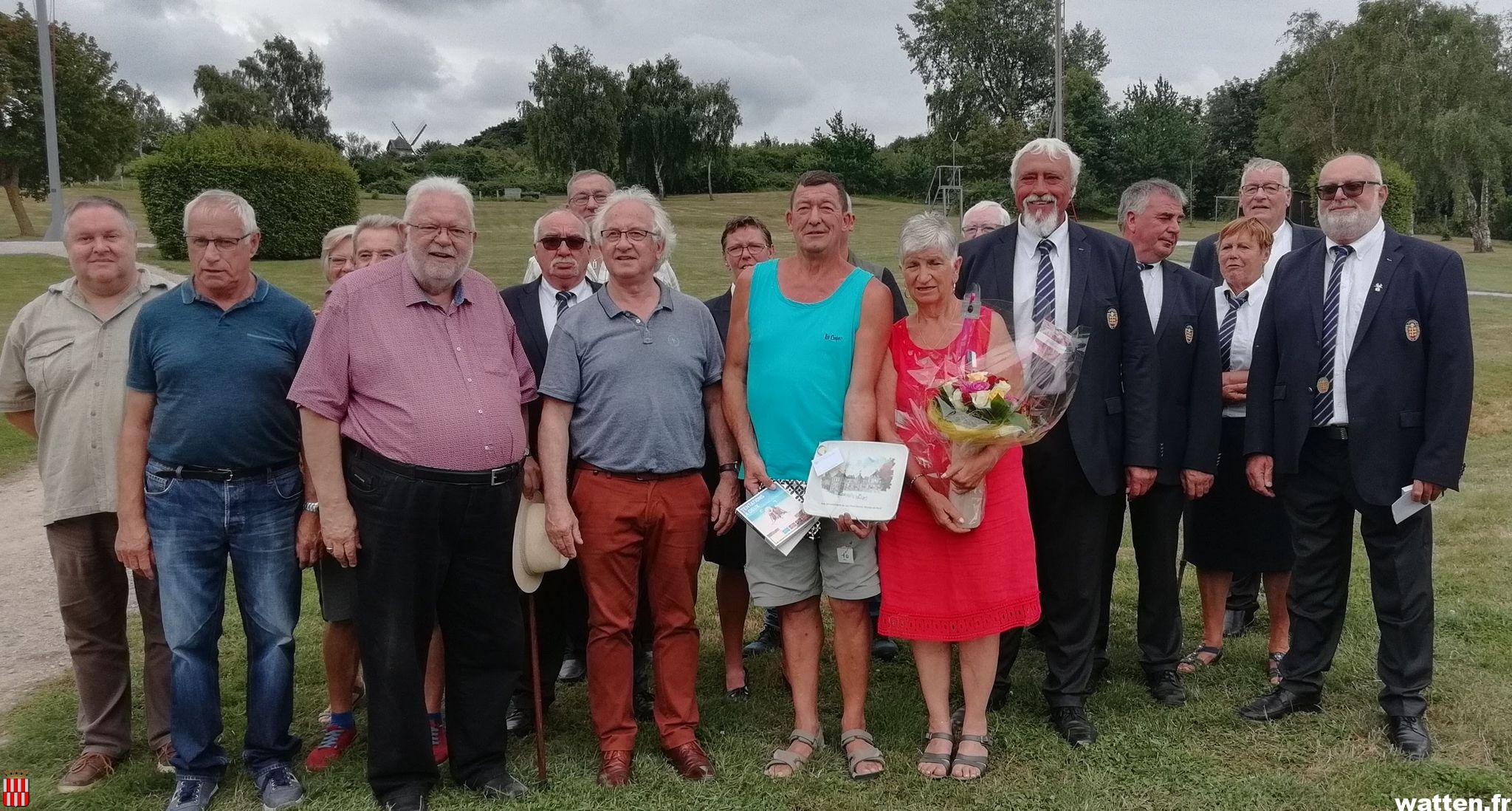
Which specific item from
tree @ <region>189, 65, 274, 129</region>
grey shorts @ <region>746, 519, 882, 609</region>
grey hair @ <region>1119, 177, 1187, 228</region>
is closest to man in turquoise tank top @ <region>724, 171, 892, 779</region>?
grey shorts @ <region>746, 519, 882, 609</region>

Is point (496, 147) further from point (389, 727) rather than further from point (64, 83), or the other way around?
point (389, 727)

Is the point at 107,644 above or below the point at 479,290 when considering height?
below

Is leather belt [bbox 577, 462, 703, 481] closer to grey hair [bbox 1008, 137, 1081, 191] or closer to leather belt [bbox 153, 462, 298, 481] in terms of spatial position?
leather belt [bbox 153, 462, 298, 481]

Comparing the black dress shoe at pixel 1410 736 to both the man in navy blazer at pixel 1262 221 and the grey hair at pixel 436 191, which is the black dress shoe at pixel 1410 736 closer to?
the man in navy blazer at pixel 1262 221

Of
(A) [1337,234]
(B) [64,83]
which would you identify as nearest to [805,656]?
(A) [1337,234]

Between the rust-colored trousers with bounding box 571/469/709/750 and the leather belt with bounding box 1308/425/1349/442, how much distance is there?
259 cm

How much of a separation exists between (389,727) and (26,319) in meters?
2.20

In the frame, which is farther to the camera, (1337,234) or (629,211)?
(1337,234)

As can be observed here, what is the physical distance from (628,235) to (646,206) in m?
0.16

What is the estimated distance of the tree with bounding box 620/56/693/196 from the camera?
51.6 meters

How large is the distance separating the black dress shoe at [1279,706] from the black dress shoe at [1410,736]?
0.99 ft

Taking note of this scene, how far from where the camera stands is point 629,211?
385 centimetres

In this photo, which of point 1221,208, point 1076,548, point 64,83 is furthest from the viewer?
point 1221,208

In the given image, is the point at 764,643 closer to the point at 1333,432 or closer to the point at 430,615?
the point at 430,615
